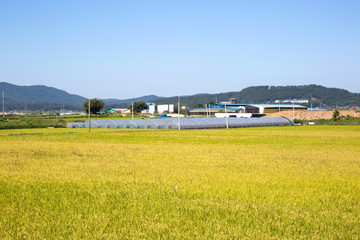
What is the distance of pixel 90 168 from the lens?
54.6 ft

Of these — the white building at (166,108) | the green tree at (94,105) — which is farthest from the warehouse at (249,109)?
the white building at (166,108)

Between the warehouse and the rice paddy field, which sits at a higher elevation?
the warehouse

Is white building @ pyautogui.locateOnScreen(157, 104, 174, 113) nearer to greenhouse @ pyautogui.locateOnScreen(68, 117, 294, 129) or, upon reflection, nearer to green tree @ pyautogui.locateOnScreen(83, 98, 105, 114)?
green tree @ pyautogui.locateOnScreen(83, 98, 105, 114)

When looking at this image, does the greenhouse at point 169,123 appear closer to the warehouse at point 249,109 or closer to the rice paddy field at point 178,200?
the rice paddy field at point 178,200

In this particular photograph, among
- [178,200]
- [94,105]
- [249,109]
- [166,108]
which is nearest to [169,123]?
[178,200]


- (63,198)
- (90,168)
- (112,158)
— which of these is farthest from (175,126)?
(63,198)

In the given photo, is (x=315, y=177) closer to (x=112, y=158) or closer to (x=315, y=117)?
(x=112, y=158)

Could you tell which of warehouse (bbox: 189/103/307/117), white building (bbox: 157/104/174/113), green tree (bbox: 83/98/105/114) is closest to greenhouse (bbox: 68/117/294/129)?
warehouse (bbox: 189/103/307/117)

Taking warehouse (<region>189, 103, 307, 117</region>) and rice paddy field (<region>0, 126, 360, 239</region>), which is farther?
warehouse (<region>189, 103, 307, 117</region>)

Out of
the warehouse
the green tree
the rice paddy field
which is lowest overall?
the rice paddy field

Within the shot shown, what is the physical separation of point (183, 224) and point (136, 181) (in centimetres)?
513

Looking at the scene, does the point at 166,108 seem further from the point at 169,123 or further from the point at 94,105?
the point at 169,123

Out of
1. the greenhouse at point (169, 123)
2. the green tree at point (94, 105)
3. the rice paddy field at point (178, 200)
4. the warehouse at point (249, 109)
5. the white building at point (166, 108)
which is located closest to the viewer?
the rice paddy field at point (178, 200)

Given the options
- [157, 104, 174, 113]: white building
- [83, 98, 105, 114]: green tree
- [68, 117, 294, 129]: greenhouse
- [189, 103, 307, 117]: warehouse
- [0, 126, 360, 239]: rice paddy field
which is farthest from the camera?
[157, 104, 174, 113]: white building
